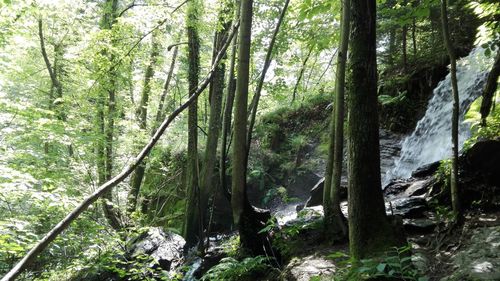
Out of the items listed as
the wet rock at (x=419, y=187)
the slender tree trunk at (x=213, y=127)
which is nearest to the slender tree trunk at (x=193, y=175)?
the slender tree trunk at (x=213, y=127)

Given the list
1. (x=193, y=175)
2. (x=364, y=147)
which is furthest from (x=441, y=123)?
(x=364, y=147)

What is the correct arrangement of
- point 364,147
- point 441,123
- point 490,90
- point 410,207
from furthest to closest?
1. point 441,123
2. point 410,207
3. point 490,90
4. point 364,147

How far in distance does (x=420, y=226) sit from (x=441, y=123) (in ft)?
15.0

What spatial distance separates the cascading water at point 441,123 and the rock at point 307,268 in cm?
457

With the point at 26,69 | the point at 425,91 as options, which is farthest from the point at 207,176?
the point at 26,69

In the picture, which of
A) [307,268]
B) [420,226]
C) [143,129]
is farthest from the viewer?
[143,129]

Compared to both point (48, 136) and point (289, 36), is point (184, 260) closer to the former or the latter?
point (48, 136)

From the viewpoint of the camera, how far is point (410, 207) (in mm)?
5734

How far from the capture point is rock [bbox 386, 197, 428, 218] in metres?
5.55

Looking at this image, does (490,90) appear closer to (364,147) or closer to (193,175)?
(364,147)

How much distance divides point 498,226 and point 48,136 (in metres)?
8.72

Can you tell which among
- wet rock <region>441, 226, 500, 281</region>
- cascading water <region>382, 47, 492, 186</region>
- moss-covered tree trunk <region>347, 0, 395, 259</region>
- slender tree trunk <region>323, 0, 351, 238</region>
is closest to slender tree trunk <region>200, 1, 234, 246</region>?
cascading water <region>382, 47, 492, 186</region>

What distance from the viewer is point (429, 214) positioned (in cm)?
548

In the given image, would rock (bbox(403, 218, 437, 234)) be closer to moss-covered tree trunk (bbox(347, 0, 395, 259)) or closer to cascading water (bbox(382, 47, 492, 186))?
moss-covered tree trunk (bbox(347, 0, 395, 259))
